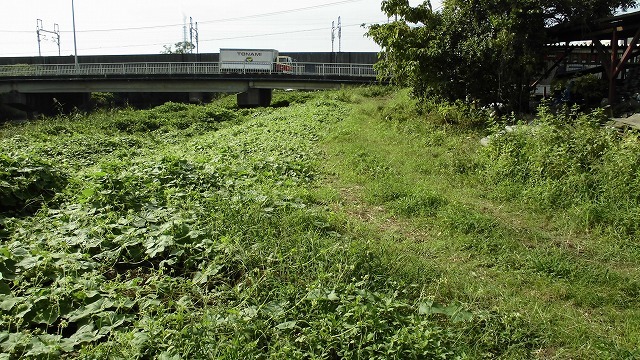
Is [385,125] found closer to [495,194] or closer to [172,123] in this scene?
[495,194]

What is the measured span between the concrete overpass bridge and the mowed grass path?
25.3 m

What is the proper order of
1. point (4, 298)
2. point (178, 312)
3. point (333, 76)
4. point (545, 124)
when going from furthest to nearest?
point (333, 76) → point (545, 124) → point (4, 298) → point (178, 312)

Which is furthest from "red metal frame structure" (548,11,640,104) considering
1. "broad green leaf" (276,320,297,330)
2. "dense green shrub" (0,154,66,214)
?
"dense green shrub" (0,154,66,214)

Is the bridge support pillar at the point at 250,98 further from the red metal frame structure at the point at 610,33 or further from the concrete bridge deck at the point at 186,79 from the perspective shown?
the red metal frame structure at the point at 610,33

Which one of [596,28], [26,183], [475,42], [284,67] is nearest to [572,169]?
[475,42]

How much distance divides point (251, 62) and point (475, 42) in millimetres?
26884

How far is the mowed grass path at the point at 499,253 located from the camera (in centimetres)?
356

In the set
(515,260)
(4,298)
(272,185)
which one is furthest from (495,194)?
(4,298)

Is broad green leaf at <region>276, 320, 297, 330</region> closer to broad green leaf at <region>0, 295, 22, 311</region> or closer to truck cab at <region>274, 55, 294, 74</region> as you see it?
broad green leaf at <region>0, 295, 22, 311</region>

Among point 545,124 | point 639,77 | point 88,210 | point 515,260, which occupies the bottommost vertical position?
point 515,260

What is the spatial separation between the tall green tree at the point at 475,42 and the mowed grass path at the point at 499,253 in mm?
3813

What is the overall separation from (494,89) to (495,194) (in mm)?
6368

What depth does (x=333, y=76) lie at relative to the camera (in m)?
33.3

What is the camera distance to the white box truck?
117 ft
